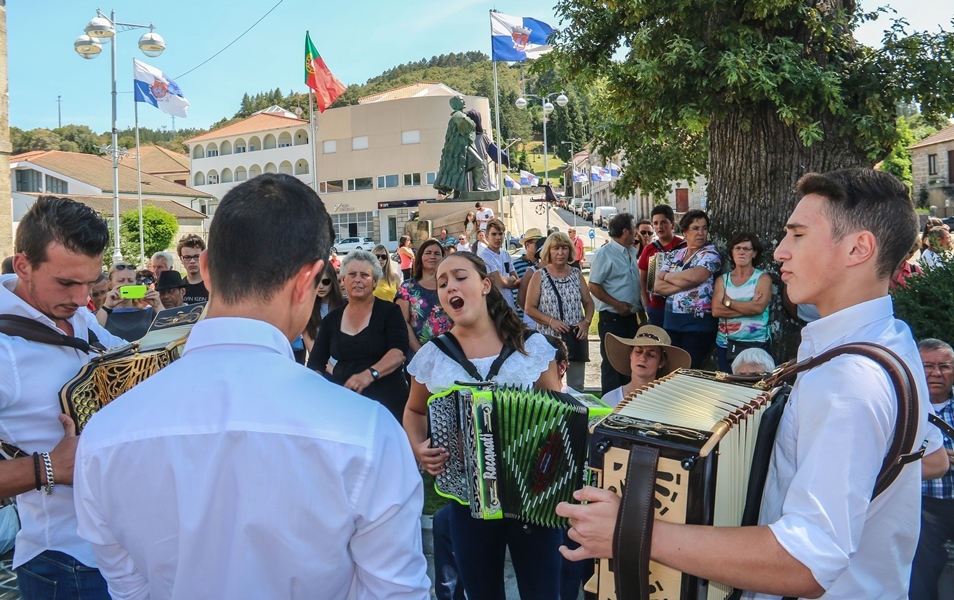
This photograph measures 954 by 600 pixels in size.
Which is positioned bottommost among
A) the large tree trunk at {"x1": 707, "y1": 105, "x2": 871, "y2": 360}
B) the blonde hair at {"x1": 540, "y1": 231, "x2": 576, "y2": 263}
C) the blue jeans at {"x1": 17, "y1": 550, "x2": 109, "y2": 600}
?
the blue jeans at {"x1": 17, "y1": 550, "x2": 109, "y2": 600}

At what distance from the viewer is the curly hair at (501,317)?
3795 mm

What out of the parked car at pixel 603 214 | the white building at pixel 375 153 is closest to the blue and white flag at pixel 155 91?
the parked car at pixel 603 214

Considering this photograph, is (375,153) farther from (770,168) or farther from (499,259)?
(770,168)

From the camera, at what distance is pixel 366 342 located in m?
5.75

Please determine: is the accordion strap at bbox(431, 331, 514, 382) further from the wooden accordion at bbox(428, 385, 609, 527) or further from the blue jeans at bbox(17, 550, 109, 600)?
the blue jeans at bbox(17, 550, 109, 600)

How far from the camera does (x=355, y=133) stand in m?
60.9

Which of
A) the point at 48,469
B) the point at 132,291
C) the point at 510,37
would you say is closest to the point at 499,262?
the point at 132,291

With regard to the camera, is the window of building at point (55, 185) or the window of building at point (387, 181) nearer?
the window of building at point (55, 185)

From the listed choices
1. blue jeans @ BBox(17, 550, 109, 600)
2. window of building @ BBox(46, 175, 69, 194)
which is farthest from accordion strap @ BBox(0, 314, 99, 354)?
window of building @ BBox(46, 175, 69, 194)

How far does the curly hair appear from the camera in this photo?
379 cm

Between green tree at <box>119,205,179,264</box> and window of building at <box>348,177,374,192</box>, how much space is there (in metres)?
19.0

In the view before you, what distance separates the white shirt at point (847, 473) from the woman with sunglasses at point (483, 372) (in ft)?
5.53

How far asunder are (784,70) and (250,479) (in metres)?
6.12

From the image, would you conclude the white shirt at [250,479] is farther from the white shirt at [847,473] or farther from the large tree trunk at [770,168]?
the large tree trunk at [770,168]
